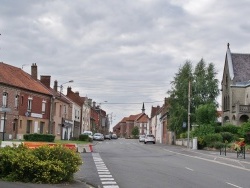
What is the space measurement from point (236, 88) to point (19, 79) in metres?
34.3

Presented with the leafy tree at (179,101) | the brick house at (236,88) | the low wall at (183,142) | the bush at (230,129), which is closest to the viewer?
the bush at (230,129)

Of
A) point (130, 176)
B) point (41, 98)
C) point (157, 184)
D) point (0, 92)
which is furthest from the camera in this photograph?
point (41, 98)

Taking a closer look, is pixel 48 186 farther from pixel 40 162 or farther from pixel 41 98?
pixel 41 98

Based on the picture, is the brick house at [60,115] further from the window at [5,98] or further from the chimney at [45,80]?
the window at [5,98]

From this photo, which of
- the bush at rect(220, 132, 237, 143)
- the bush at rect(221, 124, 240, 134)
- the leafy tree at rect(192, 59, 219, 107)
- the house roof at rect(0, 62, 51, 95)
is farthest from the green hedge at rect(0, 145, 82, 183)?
the leafy tree at rect(192, 59, 219, 107)

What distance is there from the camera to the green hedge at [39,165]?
14.5 m

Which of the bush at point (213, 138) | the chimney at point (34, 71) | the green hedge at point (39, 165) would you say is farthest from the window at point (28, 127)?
the green hedge at point (39, 165)

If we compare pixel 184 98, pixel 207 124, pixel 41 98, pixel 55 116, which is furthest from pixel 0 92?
pixel 184 98

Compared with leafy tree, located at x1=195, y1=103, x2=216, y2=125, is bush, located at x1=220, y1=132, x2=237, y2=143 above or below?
below

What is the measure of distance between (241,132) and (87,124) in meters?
57.4

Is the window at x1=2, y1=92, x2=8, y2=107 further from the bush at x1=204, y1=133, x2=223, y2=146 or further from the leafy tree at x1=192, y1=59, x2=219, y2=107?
the leafy tree at x1=192, y1=59, x2=219, y2=107

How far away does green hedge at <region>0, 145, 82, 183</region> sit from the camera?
14484 mm

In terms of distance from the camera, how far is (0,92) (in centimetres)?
5116

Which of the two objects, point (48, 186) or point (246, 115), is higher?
point (246, 115)
